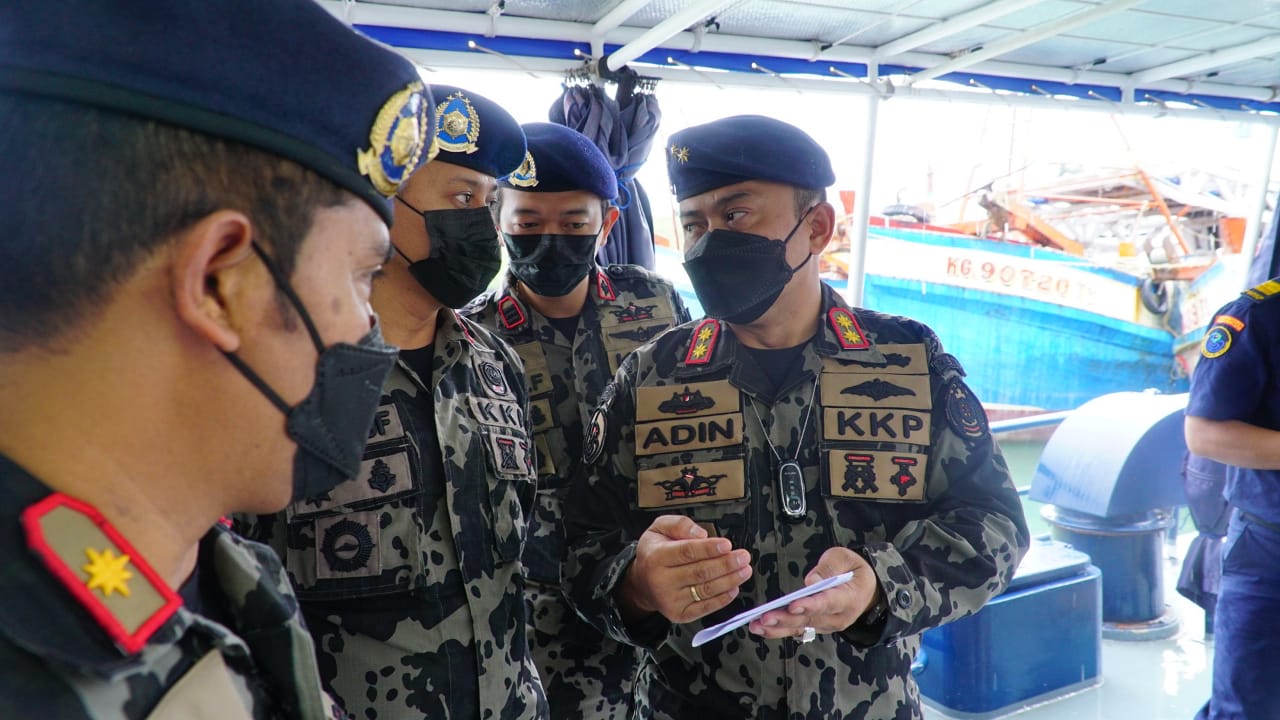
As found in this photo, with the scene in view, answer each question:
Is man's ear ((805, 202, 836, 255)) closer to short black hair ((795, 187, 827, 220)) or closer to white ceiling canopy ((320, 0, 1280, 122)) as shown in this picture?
short black hair ((795, 187, 827, 220))

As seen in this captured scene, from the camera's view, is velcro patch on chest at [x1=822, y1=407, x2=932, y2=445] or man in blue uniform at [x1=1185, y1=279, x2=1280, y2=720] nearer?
velcro patch on chest at [x1=822, y1=407, x2=932, y2=445]

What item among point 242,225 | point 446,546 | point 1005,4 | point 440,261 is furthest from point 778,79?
point 242,225

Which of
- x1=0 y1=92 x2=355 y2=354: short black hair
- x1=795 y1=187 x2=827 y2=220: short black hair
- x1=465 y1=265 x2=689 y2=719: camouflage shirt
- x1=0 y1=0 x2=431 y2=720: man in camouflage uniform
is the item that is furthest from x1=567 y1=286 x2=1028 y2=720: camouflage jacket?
x1=0 y1=92 x2=355 y2=354: short black hair

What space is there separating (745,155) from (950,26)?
2.15 meters

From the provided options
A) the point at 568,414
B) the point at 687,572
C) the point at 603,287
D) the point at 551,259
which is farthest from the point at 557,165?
the point at 687,572

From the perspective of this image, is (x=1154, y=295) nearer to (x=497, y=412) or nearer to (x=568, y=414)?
(x=568, y=414)

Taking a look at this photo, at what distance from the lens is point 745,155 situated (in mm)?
1795

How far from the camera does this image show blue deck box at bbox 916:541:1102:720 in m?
3.24

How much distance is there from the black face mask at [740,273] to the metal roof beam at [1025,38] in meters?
2.30

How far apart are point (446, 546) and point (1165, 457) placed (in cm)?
374

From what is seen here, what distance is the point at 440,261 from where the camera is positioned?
1820 millimetres

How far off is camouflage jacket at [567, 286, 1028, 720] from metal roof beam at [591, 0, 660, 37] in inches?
65.4

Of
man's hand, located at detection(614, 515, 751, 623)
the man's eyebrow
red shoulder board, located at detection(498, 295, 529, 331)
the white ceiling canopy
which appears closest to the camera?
man's hand, located at detection(614, 515, 751, 623)

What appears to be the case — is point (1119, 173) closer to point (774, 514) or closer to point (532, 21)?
point (532, 21)
